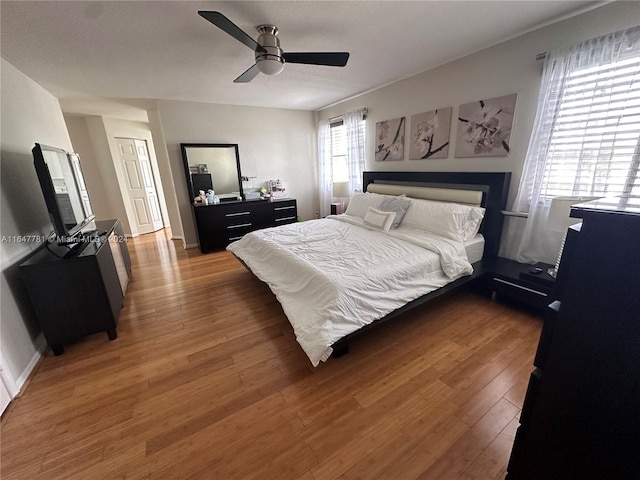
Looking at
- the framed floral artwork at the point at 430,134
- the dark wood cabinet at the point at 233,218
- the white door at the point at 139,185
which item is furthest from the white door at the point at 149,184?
the framed floral artwork at the point at 430,134

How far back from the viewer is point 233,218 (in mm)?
4363

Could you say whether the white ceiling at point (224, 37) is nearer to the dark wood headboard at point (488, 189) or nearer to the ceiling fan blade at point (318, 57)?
the ceiling fan blade at point (318, 57)

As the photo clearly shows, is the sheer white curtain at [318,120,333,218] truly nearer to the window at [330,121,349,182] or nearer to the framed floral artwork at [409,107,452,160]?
the window at [330,121,349,182]

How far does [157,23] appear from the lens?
6.35 feet

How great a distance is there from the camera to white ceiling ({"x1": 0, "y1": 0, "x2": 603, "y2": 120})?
1.81 metres

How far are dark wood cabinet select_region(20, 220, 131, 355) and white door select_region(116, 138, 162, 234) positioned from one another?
3878 mm

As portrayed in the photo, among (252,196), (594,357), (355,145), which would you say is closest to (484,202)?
(355,145)

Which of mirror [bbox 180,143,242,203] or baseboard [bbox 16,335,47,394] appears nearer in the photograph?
baseboard [bbox 16,335,47,394]

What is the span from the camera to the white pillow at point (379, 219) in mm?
2959

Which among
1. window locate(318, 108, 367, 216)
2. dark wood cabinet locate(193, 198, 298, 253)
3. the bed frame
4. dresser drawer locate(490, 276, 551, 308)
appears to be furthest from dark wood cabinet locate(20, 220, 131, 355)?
window locate(318, 108, 367, 216)

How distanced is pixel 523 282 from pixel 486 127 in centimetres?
163

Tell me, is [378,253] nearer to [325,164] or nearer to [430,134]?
[430,134]

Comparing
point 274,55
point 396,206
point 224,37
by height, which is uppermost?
point 224,37

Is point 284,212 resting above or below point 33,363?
above
